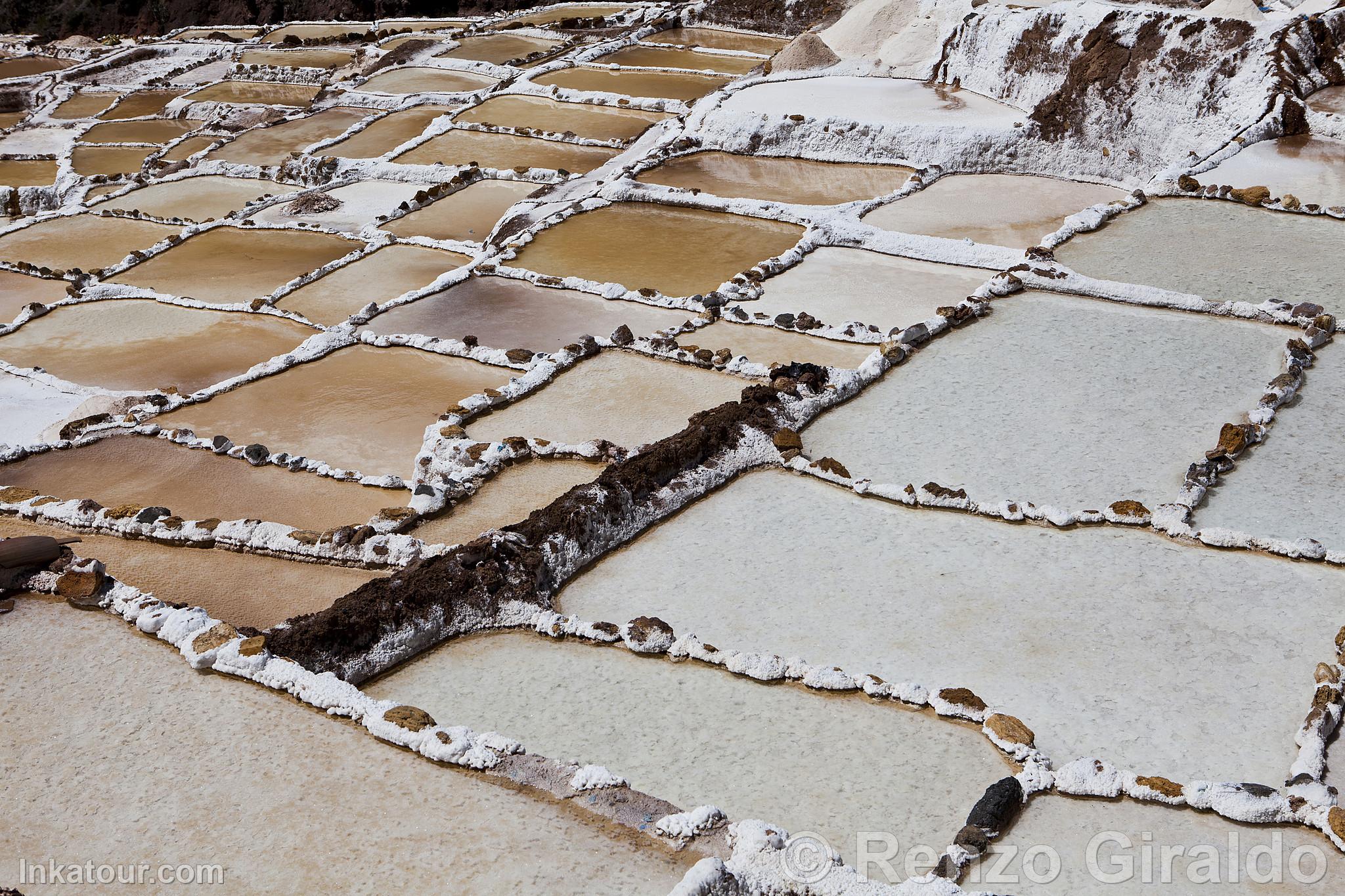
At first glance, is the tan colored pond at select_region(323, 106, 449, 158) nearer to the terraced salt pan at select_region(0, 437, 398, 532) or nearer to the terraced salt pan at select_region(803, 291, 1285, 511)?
the terraced salt pan at select_region(0, 437, 398, 532)

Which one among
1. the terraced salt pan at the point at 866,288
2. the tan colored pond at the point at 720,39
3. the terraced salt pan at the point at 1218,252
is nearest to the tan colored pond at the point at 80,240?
the terraced salt pan at the point at 866,288

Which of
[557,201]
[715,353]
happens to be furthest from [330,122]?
[715,353]

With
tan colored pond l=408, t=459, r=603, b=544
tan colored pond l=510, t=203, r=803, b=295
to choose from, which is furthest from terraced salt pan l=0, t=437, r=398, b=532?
tan colored pond l=510, t=203, r=803, b=295

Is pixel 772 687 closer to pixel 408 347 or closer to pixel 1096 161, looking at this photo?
pixel 408 347

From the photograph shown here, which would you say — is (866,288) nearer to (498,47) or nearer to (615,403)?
(615,403)

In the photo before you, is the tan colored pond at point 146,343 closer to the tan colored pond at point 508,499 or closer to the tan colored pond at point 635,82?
the tan colored pond at point 508,499
